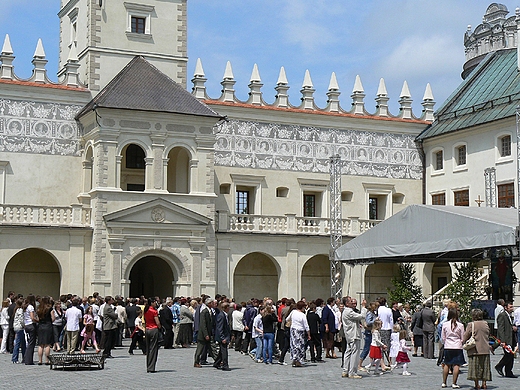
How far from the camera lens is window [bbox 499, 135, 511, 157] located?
38.9m

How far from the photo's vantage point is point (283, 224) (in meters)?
39.1

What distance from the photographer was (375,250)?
28.6 metres

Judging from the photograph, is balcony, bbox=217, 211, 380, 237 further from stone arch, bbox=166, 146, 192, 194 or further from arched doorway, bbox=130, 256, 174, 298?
arched doorway, bbox=130, 256, 174, 298

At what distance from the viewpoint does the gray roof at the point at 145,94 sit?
118 ft

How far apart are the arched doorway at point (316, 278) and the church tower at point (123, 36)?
9.91m

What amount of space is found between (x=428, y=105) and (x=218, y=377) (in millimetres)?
28150

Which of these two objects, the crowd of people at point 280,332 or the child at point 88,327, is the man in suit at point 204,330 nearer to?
the crowd of people at point 280,332

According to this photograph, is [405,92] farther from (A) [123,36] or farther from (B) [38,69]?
(B) [38,69]

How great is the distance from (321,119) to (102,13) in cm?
1070

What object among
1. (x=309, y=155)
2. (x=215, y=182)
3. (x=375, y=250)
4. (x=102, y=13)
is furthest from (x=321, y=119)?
(x=375, y=250)

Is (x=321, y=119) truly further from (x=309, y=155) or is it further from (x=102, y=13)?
(x=102, y=13)

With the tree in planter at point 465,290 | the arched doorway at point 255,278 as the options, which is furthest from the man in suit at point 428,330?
the arched doorway at point 255,278

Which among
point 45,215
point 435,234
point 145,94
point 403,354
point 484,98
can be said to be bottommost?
point 403,354

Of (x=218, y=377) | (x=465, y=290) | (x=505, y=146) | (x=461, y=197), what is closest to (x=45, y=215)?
(x=465, y=290)
